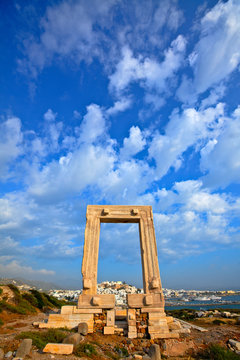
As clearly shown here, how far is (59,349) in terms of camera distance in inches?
240

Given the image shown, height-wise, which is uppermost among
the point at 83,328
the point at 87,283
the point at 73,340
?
the point at 87,283

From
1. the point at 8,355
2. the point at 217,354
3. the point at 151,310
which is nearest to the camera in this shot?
the point at 8,355

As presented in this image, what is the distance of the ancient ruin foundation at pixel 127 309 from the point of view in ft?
29.5

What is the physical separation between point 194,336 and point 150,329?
2229 millimetres

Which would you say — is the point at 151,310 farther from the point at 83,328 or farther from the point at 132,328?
the point at 83,328

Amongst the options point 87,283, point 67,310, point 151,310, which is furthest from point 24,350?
point 151,310

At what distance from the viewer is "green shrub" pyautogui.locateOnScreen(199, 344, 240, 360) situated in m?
6.80

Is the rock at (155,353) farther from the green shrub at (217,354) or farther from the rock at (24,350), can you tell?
the rock at (24,350)

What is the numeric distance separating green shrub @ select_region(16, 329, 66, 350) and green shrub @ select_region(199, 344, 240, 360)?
16.5 ft

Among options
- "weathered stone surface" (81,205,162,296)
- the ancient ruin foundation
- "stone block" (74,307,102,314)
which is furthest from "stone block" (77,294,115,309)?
"weathered stone surface" (81,205,162,296)

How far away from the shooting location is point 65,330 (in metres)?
8.36

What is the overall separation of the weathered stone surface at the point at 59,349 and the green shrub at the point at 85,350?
0.27 metres

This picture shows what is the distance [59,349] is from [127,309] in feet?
13.9

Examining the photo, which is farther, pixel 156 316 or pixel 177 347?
pixel 156 316
